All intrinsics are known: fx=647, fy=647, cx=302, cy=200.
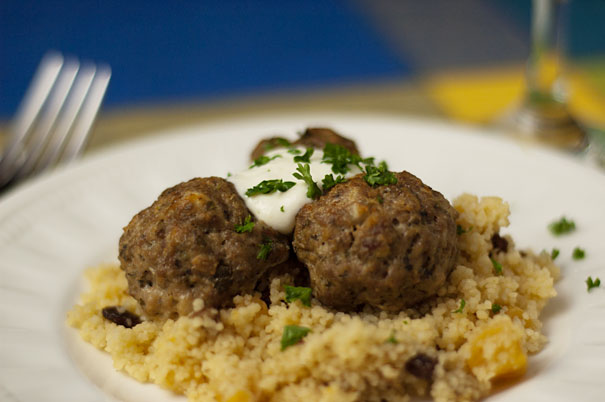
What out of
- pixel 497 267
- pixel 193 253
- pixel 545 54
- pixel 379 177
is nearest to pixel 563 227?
pixel 497 267

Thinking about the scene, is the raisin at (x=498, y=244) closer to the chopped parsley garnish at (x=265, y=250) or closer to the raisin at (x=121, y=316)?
the chopped parsley garnish at (x=265, y=250)

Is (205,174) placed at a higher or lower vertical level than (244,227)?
higher

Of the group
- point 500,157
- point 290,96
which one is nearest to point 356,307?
point 500,157

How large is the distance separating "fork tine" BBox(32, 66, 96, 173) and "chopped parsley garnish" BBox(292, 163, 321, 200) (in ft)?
9.44

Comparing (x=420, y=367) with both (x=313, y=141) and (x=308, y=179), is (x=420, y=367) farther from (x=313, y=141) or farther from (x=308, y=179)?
(x=313, y=141)

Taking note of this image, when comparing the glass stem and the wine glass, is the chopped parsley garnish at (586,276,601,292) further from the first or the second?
the glass stem

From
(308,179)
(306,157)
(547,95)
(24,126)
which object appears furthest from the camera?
(547,95)

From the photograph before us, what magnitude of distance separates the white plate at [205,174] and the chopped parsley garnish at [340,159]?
1245 mm

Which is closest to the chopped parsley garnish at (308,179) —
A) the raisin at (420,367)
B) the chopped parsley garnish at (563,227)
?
the raisin at (420,367)

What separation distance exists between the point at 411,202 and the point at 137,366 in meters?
1.49

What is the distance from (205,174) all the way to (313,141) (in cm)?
141

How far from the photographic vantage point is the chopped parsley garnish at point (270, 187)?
325 centimetres

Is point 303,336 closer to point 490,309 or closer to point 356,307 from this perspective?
point 356,307

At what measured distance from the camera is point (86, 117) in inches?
228
